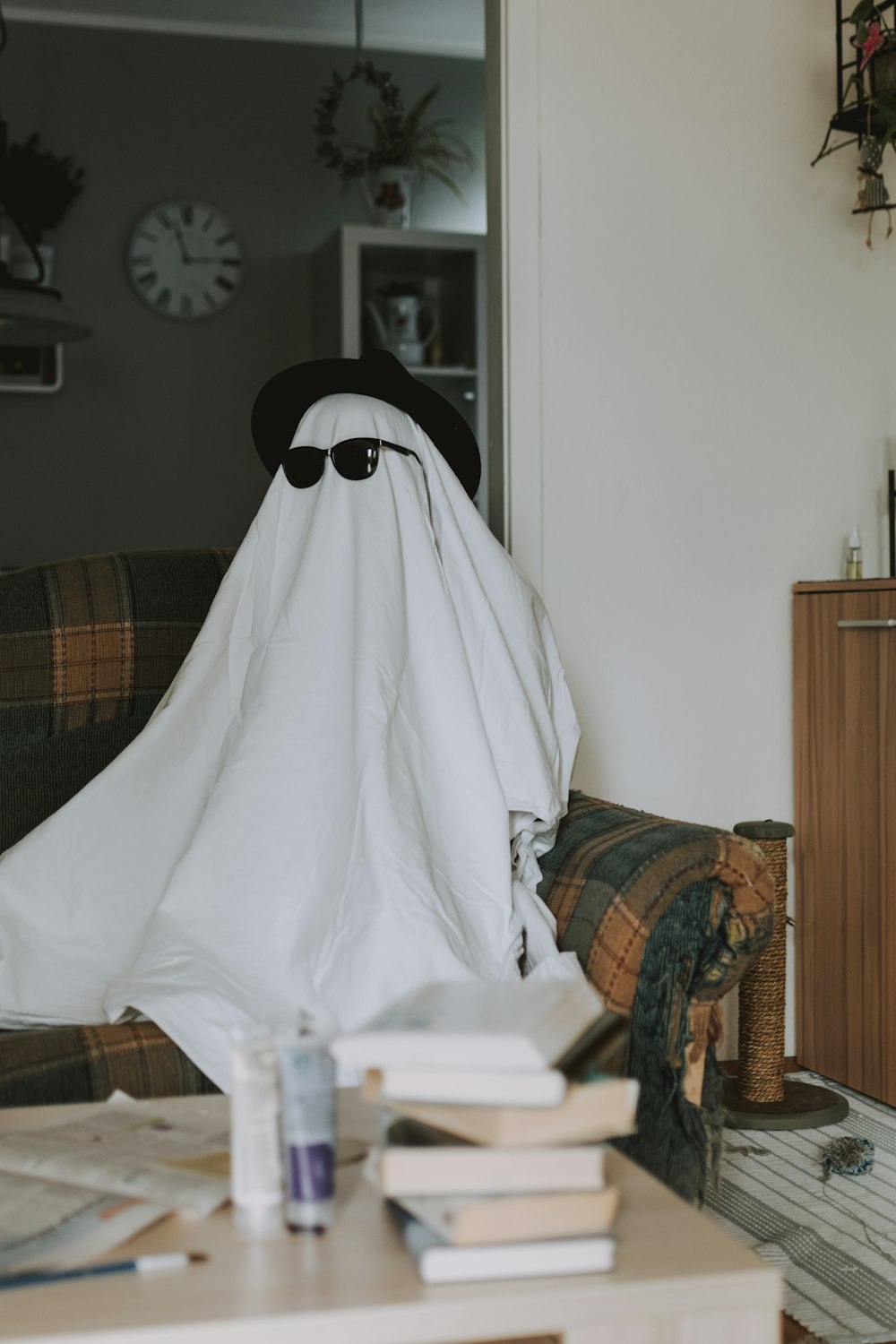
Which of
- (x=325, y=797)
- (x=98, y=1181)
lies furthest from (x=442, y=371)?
(x=98, y=1181)

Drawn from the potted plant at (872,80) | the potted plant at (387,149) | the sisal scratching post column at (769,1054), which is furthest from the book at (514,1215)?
the potted plant at (387,149)

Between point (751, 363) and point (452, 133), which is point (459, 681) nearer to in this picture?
point (751, 363)

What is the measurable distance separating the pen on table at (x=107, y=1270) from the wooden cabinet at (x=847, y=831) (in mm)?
1754

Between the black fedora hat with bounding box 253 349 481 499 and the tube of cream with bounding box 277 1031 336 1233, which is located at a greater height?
the black fedora hat with bounding box 253 349 481 499

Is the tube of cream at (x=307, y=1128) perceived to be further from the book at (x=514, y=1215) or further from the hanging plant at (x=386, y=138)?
the hanging plant at (x=386, y=138)

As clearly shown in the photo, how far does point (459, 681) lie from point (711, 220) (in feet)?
4.13

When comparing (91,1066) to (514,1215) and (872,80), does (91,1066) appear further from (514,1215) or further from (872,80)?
(872,80)

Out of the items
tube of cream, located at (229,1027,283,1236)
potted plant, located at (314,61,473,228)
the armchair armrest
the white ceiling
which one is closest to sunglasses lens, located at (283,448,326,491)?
the armchair armrest

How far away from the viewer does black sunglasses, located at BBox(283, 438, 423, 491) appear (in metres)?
1.77

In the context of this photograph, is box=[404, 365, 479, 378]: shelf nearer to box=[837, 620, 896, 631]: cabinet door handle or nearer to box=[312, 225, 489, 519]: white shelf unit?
box=[312, 225, 489, 519]: white shelf unit

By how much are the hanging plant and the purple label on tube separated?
3679 millimetres

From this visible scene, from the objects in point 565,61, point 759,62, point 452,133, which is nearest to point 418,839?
point 565,61

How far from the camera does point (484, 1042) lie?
82cm

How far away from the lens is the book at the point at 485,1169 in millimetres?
817
